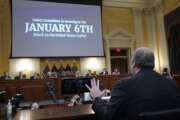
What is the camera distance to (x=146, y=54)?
55.1 inches

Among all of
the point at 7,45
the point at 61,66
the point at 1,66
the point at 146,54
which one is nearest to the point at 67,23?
the point at 61,66

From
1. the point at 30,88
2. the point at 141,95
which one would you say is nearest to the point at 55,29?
the point at 30,88

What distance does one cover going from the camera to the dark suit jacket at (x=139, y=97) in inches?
50.4

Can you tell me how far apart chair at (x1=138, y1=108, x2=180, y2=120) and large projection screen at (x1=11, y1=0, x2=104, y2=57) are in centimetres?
644

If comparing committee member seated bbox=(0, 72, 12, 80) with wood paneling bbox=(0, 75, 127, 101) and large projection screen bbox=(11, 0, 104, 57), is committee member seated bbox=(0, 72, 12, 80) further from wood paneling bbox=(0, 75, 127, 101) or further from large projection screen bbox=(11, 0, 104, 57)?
large projection screen bbox=(11, 0, 104, 57)

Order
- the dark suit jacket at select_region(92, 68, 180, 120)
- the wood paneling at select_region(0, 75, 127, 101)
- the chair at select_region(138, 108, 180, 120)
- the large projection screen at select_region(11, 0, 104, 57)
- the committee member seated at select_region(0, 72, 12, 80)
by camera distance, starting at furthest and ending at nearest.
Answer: the large projection screen at select_region(11, 0, 104, 57), the committee member seated at select_region(0, 72, 12, 80), the wood paneling at select_region(0, 75, 127, 101), the dark suit jacket at select_region(92, 68, 180, 120), the chair at select_region(138, 108, 180, 120)

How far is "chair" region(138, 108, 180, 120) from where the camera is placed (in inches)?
46.4

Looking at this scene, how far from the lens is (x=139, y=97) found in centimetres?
128

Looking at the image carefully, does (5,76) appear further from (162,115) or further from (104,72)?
(162,115)

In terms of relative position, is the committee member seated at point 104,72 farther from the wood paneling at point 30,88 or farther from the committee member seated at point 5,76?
the committee member seated at point 5,76

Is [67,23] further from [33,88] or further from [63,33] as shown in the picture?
[33,88]

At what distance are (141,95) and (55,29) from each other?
21.5 ft

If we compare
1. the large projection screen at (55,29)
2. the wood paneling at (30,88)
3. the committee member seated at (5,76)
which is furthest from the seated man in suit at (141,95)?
the large projection screen at (55,29)

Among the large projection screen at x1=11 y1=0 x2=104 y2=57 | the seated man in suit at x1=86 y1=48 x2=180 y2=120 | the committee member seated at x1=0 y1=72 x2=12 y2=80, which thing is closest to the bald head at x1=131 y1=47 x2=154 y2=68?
the seated man in suit at x1=86 y1=48 x2=180 y2=120
